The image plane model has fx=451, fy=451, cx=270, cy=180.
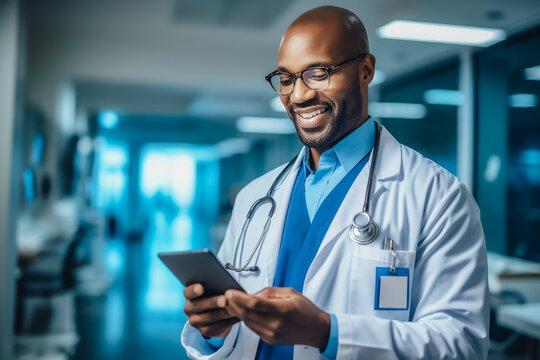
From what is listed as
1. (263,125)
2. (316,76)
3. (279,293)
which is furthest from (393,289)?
(263,125)

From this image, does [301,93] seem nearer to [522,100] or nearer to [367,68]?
[367,68]

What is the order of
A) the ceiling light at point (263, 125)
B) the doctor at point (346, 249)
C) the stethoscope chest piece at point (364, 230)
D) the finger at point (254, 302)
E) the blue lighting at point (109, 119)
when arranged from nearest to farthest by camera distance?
the finger at point (254, 302) < the doctor at point (346, 249) < the stethoscope chest piece at point (364, 230) < the ceiling light at point (263, 125) < the blue lighting at point (109, 119)

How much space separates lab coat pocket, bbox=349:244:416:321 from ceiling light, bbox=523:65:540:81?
299 cm

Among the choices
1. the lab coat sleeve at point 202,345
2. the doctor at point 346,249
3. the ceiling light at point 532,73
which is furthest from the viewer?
the ceiling light at point 532,73

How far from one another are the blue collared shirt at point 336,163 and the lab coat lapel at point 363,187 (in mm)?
39

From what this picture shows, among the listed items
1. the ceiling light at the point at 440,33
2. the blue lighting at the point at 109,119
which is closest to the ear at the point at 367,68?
the ceiling light at the point at 440,33

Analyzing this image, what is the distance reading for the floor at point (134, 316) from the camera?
340 centimetres

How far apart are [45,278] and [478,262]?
3.44 meters

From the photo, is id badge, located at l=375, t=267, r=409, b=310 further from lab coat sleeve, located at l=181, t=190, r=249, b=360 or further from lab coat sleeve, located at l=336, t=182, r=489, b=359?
lab coat sleeve, located at l=181, t=190, r=249, b=360

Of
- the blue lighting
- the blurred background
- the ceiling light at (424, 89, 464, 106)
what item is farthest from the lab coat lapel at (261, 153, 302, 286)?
the blue lighting

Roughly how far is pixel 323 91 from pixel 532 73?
303cm

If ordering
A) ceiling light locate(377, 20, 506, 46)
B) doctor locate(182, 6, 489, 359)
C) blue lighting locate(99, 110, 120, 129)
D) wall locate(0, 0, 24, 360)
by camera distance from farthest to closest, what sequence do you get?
1. blue lighting locate(99, 110, 120, 129)
2. ceiling light locate(377, 20, 506, 46)
3. wall locate(0, 0, 24, 360)
4. doctor locate(182, 6, 489, 359)

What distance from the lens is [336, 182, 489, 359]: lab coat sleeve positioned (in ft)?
2.65

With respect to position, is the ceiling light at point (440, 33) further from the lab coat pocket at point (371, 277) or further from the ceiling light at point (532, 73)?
the lab coat pocket at point (371, 277)
